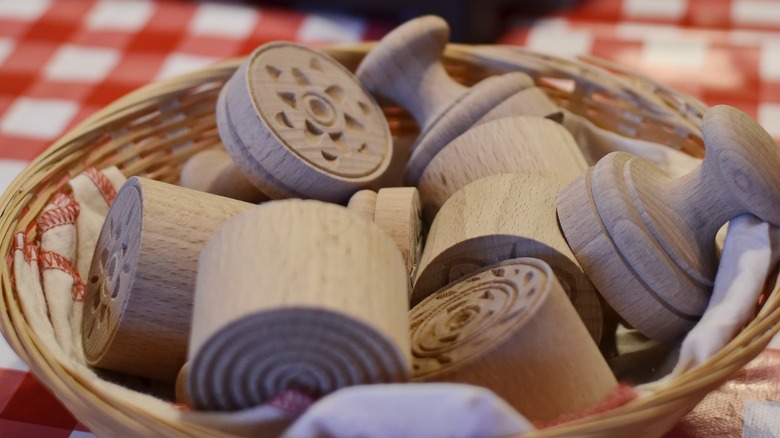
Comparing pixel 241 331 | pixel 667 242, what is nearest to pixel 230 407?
pixel 241 331

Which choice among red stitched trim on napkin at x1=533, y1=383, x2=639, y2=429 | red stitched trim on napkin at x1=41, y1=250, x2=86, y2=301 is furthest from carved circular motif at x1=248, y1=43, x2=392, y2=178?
red stitched trim on napkin at x1=533, y1=383, x2=639, y2=429

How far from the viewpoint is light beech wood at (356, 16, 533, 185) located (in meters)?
0.86

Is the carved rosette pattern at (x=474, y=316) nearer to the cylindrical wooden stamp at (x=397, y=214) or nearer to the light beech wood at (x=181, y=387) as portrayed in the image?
the cylindrical wooden stamp at (x=397, y=214)

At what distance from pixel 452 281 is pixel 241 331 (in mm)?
241

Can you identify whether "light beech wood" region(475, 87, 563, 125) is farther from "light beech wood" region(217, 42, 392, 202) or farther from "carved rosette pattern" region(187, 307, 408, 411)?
"carved rosette pattern" region(187, 307, 408, 411)

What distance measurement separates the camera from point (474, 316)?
0.64 metres

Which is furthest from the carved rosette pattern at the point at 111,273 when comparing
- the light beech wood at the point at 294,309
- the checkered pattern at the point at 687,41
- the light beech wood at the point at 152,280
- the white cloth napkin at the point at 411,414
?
the checkered pattern at the point at 687,41

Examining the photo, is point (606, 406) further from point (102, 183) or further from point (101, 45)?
point (101, 45)

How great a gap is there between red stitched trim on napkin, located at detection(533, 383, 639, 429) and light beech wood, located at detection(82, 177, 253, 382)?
0.28m

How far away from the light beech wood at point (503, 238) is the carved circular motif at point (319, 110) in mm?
121

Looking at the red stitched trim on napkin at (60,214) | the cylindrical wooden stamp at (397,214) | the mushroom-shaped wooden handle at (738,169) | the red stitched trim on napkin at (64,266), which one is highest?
the mushroom-shaped wooden handle at (738,169)

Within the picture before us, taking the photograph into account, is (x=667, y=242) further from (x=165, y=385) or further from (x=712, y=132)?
(x=165, y=385)

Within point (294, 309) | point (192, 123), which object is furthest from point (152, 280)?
point (192, 123)

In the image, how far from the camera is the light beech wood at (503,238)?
0.68 m
